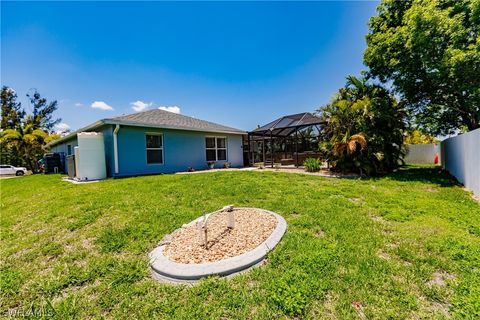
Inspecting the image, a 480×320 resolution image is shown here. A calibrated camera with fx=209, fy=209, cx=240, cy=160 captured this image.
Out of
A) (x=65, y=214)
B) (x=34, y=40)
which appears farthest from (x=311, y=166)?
(x=34, y=40)

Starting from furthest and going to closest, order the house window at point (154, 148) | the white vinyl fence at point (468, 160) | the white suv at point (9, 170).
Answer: the white suv at point (9, 170) → the house window at point (154, 148) → the white vinyl fence at point (468, 160)

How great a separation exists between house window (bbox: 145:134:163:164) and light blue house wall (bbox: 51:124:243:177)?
175 mm

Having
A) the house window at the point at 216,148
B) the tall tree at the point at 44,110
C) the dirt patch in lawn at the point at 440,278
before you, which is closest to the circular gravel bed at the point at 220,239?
the dirt patch in lawn at the point at 440,278

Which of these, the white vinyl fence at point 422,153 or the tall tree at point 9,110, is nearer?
the white vinyl fence at point 422,153

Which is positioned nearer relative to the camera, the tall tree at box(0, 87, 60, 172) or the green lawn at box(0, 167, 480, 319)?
the green lawn at box(0, 167, 480, 319)

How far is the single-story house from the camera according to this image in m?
9.95

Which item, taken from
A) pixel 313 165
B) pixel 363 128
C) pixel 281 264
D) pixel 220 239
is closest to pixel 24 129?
pixel 313 165

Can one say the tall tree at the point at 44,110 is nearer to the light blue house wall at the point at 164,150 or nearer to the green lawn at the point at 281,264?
the light blue house wall at the point at 164,150

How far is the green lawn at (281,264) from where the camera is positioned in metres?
1.95

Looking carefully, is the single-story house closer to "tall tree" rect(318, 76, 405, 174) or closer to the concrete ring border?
"tall tree" rect(318, 76, 405, 174)

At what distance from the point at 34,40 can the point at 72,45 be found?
1.34m

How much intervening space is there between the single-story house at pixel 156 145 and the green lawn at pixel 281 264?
5032 millimetres

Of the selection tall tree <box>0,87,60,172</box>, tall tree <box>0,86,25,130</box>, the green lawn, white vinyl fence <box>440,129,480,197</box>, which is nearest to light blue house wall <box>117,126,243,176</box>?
the green lawn

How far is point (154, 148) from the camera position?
37.0 ft
